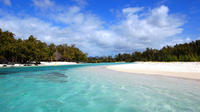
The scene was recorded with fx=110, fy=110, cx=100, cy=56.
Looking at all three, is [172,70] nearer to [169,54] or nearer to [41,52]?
[41,52]

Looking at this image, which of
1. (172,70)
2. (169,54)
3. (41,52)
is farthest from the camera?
(169,54)

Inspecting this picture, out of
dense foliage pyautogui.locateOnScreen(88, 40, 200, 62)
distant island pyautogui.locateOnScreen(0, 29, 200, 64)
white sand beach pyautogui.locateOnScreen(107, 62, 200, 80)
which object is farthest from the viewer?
dense foliage pyautogui.locateOnScreen(88, 40, 200, 62)

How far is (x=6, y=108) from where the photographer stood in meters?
4.16

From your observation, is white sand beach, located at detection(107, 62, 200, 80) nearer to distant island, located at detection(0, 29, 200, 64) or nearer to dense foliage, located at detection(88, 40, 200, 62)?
distant island, located at detection(0, 29, 200, 64)

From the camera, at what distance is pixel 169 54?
62188 millimetres

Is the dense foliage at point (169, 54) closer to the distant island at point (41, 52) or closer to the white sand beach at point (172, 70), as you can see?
the distant island at point (41, 52)

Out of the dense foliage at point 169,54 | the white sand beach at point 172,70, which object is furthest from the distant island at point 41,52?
the white sand beach at point 172,70

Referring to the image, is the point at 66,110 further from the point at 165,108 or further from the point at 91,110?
the point at 165,108

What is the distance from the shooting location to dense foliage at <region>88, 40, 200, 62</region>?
48.9 meters

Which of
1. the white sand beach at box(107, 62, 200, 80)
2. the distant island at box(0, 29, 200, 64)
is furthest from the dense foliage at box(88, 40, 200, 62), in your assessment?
the white sand beach at box(107, 62, 200, 80)

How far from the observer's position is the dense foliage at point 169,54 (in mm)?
48875

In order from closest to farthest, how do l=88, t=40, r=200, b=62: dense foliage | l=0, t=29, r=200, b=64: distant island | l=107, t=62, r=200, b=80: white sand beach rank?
l=107, t=62, r=200, b=80: white sand beach < l=0, t=29, r=200, b=64: distant island < l=88, t=40, r=200, b=62: dense foliage

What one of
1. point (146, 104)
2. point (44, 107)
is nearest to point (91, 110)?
point (44, 107)

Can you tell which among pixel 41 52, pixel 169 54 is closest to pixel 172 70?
pixel 41 52
